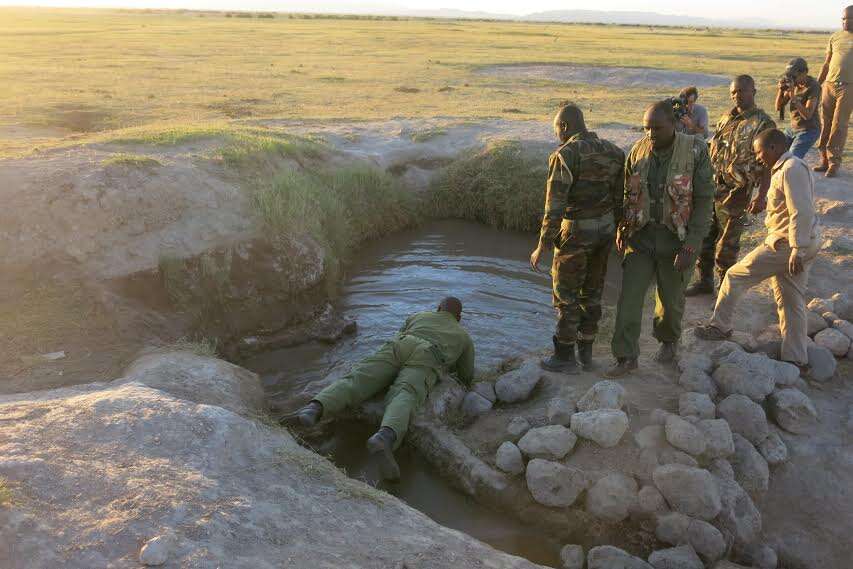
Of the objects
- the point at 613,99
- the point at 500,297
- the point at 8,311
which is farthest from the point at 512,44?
the point at 8,311

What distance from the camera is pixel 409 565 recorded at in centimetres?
349

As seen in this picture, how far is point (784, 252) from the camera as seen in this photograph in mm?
5332

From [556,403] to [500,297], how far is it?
3.39m

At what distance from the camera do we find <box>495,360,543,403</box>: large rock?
5.81 m

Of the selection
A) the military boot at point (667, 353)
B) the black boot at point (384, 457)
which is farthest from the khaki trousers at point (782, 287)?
the black boot at point (384, 457)

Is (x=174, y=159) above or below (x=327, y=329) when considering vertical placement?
above

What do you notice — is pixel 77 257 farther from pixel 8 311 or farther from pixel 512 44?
pixel 512 44

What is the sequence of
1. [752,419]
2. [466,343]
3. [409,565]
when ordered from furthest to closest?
[466,343]
[752,419]
[409,565]

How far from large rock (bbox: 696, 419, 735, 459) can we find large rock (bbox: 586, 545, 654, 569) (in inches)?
42.1

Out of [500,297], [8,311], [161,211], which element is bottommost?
[500,297]

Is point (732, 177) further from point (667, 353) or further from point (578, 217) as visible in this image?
point (578, 217)

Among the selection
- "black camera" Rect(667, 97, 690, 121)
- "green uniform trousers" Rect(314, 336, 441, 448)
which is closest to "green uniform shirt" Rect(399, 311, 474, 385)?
"green uniform trousers" Rect(314, 336, 441, 448)

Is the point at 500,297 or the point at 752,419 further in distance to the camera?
the point at 500,297

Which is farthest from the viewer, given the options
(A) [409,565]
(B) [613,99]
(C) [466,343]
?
(B) [613,99]
